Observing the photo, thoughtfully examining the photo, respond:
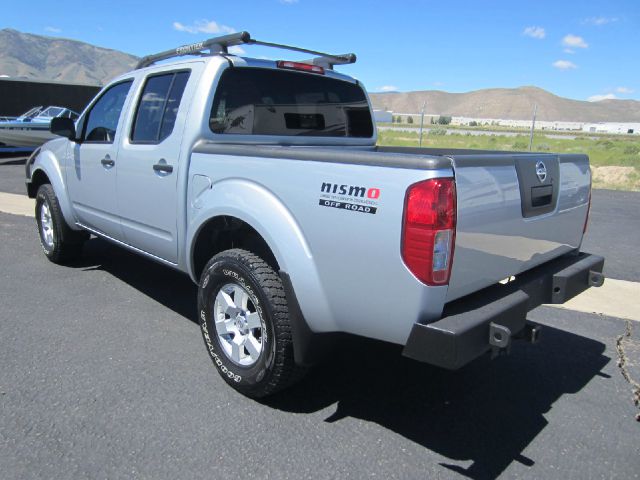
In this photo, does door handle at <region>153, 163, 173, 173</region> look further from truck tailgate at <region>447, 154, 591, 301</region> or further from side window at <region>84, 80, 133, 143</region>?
truck tailgate at <region>447, 154, 591, 301</region>

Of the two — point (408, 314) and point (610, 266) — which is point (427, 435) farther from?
point (610, 266)

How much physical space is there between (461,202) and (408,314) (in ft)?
1.81

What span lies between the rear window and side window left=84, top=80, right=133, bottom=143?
121cm

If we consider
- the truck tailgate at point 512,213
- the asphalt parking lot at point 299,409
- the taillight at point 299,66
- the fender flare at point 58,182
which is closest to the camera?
the truck tailgate at point 512,213

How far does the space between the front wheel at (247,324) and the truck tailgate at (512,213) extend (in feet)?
3.16

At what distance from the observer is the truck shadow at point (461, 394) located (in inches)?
116

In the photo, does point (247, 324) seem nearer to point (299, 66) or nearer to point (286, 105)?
point (286, 105)

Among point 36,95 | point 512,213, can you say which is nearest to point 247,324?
point 512,213

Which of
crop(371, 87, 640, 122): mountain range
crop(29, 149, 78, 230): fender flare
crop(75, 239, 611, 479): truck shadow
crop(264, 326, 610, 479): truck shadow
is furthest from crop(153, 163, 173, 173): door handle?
crop(371, 87, 640, 122): mountain range

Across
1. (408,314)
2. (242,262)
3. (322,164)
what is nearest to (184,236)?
(242,262)

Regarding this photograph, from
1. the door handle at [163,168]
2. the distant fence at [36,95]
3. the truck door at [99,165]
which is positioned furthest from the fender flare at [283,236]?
the distant fence at [36,95]

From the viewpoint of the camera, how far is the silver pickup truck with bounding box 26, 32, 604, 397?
2465 mm

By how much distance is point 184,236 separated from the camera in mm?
3727

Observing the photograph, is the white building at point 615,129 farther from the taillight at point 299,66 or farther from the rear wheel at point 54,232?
the rear wheel at point 54,232
